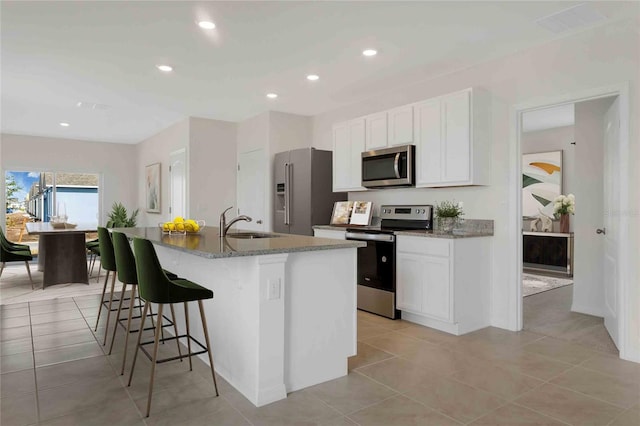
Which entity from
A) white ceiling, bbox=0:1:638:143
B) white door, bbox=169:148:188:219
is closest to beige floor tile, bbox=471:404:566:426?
white ceiling, bbox=0:1:638:143

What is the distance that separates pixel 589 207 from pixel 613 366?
6.48ft

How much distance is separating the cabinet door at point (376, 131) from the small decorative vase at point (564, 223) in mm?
4177

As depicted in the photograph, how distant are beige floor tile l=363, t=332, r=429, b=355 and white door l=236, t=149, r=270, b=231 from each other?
9.76ft

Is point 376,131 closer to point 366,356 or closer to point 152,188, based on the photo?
point 366,356

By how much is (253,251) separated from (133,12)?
2.02 meters

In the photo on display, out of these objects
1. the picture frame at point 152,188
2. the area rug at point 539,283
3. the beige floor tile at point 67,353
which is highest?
the picture frame at point 152,188

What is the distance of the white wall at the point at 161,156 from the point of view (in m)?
6.84

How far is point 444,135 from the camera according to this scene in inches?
156

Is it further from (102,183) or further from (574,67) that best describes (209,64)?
(102,183)

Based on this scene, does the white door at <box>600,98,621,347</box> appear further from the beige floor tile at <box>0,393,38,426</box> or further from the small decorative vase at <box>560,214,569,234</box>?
the beige floor tile at <box>0,393,38,426</box>

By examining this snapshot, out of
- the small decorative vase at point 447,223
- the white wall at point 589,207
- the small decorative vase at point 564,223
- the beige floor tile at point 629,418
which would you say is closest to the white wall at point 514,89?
the small decorative vase at point 447,223

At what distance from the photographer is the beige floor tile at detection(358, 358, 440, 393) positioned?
2.62 metres

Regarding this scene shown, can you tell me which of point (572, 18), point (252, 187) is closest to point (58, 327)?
point (252, 187)

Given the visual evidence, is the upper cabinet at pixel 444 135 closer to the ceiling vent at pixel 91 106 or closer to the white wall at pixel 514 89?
the white wall at pixel 514 89
